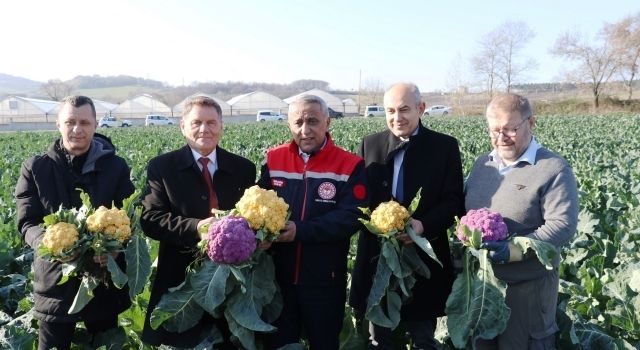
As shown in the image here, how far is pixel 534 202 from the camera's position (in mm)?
3129

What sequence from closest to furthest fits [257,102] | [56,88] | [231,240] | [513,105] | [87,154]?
[231,240], [513,105], [87,154], [257,102], [56,88]

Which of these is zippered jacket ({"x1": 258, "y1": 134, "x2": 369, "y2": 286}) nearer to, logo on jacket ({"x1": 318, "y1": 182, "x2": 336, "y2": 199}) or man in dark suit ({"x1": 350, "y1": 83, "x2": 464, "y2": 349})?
logo on jacket ({"x1": 318, "y1": 182, "x2": 336, "y2": 199})

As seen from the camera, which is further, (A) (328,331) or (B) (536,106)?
(B) (536,106)

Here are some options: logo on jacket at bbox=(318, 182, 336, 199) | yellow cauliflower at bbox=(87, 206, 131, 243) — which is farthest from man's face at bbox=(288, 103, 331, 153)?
yellow cauliflower at bbox=(87, 206, 131, 243)

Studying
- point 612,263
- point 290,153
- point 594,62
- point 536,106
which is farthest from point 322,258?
point 594,62

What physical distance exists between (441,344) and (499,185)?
4.25 feet

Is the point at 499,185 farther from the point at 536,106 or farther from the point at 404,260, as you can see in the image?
the point at 536,106

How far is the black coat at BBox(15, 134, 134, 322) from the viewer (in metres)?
3.39

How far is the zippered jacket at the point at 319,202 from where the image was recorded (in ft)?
11.2

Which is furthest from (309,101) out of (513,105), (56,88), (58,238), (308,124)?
(56,88)

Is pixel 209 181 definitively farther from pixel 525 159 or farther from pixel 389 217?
pixel 525 159

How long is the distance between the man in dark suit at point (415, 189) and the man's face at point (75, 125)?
6.43 ft

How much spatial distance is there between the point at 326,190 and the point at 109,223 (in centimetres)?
135

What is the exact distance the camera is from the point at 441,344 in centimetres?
377
